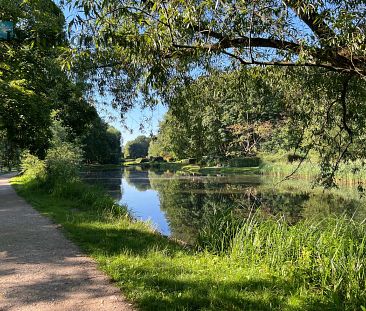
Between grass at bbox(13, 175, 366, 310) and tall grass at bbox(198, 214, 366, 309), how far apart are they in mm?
12

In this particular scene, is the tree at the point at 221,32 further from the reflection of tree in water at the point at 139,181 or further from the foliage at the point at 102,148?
the foliage at the point at 102,148

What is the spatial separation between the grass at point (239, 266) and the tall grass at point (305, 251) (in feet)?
0.04

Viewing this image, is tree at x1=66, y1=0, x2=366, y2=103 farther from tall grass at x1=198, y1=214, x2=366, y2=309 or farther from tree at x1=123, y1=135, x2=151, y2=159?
tree at x1=123, y1=135, x2=151, y2=159

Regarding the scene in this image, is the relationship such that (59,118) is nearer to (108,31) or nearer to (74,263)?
(74,263)

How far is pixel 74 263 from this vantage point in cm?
605

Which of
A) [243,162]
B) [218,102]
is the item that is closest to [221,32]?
[218,102]

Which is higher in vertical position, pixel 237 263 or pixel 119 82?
pixel 119 82

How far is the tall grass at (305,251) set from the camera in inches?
202

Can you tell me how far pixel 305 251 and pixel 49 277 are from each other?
370cm

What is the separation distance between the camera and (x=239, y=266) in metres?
6.25

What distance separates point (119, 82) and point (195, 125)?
5.77 feet

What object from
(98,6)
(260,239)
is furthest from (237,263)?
(98,6)

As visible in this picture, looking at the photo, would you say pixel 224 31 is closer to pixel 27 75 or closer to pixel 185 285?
pixel 185 285

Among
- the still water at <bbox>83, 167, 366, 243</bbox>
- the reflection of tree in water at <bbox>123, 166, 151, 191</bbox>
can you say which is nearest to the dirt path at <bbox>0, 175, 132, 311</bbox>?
the still water at <bbox>83, 167, 366, 243</bbox>
